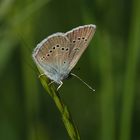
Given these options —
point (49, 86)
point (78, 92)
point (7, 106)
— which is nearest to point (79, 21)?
point (78, 92)

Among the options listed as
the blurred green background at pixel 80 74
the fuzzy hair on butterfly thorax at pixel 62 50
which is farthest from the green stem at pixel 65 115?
the fuzzy hair on butterfly thorax at pixel 62 50

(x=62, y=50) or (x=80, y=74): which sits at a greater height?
(x=62, y=50)

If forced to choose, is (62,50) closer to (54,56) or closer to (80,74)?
(54,56)

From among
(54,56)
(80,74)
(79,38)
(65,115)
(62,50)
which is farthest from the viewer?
(80,74)

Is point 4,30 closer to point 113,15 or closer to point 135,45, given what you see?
point 135,45

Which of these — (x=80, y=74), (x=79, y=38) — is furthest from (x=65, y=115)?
(x=80, y=74)

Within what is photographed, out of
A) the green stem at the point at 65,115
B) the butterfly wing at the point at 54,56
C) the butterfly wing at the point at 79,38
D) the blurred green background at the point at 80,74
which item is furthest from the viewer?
the blurred green background at the point at 80,74

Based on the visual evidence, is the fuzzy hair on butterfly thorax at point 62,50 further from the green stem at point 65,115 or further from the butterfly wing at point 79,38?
the green stem at point 65,115
